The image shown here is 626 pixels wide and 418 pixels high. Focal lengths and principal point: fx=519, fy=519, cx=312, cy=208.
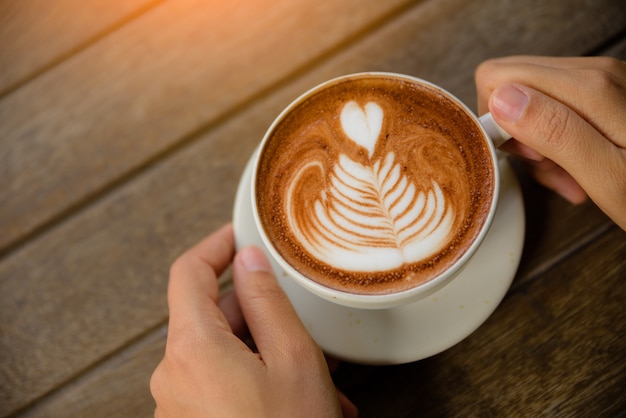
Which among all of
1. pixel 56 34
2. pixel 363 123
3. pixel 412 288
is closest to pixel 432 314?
pixel 412 288

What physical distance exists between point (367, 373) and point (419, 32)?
799 mm

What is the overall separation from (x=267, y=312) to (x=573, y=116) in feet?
2.08

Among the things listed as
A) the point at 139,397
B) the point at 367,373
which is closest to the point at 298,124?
the point at 367,373

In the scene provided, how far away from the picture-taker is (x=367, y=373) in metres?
1.11

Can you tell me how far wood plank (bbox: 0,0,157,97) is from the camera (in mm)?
1297

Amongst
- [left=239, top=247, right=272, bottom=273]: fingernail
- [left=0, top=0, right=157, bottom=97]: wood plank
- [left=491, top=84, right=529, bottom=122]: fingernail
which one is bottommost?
[left=239, top=247, right=272, bottom=273]: fingernail

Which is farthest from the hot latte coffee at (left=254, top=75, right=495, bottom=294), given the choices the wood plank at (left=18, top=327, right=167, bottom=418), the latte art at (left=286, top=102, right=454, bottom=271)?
the wood plank at (left=18, top=327, right=167, bottom=418)

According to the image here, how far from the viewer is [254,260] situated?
1014 mm

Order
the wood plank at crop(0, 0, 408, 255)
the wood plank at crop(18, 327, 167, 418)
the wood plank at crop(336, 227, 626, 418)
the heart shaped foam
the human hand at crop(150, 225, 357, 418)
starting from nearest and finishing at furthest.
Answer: the human hand at crop(150, 225, 357, 418)
the heart shaped foam
the wood plank at crop(336, 227, 626, 418)
the wood plank at crop(18, 327, 167, 418)
the wood plank at crop(0, 0, 408, 255)

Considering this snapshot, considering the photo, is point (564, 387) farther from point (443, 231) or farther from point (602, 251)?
point (443, 231)

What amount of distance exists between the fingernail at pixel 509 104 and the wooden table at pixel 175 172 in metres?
0.30

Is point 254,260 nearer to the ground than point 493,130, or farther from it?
nearer to the ground

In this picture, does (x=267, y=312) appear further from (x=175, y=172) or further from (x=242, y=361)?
(x=175, y=172)

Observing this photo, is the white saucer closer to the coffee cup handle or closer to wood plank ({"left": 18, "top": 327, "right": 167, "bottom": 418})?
the coffee cup handle
